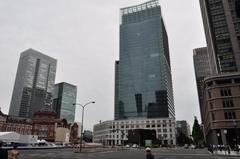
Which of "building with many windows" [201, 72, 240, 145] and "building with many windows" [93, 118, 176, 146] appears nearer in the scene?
"building with many windows" [201, 72, 240, 145]

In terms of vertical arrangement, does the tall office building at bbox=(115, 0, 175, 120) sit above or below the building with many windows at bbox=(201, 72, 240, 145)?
above

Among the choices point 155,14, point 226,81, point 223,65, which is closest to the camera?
point 226,81

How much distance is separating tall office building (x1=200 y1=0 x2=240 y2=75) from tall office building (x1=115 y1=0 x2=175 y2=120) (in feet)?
236

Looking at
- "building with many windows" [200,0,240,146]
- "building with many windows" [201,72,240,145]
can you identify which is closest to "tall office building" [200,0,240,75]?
"building with many windows" [200,0,240,146]

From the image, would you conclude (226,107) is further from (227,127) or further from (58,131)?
(58,131)

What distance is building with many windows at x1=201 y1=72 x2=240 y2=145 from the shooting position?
66.8 metres

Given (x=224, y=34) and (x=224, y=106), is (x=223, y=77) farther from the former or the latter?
(x=224, y=34)

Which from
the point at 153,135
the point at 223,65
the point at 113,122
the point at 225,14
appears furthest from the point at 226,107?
the point at 113,122

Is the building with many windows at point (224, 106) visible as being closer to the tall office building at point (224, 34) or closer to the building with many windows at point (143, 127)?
the tall office building at point (224, 34)

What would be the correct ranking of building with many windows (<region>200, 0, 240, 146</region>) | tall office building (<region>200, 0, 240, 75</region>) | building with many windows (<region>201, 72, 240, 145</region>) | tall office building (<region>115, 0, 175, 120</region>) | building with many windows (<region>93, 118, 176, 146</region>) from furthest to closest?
tall office building (<region>115, 0, 175, 120</region>)
building with many windows (<region>93, 118, 176, 146</region>)
tall office building (<region>200, 0, 240, 75</region>)
building with many windows (<region>200, 0, 240, 146</region>)
building with many windows (<region>201, 72, 240, 145</region>)

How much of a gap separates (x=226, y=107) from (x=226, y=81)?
9002 mm

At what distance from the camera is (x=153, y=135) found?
151 metres

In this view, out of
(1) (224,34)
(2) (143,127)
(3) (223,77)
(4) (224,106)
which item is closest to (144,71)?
(2) (143,127)

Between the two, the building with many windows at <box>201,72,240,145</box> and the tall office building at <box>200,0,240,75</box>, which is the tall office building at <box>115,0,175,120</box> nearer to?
the tall office building at <box>200,0,240,75</box>
